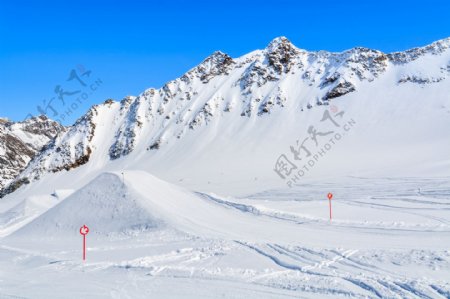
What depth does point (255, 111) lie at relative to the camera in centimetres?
8850

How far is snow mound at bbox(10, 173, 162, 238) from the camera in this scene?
19688 mm

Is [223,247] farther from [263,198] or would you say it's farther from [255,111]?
[255,111]

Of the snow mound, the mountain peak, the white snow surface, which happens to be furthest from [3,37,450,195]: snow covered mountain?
the snow mound

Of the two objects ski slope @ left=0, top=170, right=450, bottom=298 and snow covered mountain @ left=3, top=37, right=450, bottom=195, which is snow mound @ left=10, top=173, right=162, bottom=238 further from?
snow covered mountain @ left=3, top=37, right=450, bottom=195

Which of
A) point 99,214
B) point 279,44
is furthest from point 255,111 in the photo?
point 99,214

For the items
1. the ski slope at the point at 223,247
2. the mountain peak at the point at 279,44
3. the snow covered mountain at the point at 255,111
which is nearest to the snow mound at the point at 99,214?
the ski slope at the point at 223,247

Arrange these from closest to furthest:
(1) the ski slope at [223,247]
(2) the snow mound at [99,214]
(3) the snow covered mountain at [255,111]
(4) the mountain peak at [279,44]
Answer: (1) the ski slope at [223,247], (2) the snow mound at [99,214], (3) the snow covered mountain at [255,111], (4) the mountain peak at [279,44]

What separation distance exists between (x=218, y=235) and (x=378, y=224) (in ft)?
24.2

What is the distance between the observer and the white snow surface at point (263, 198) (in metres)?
10.8

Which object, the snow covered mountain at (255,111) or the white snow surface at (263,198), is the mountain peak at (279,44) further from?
the white snow surface at (263,198)

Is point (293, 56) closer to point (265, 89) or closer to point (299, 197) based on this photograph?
point (265, 89)

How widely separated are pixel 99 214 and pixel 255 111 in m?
69.7

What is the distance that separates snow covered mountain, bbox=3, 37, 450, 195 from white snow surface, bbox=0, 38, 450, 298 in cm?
42

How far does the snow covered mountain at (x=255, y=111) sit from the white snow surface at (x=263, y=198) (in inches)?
16.4
